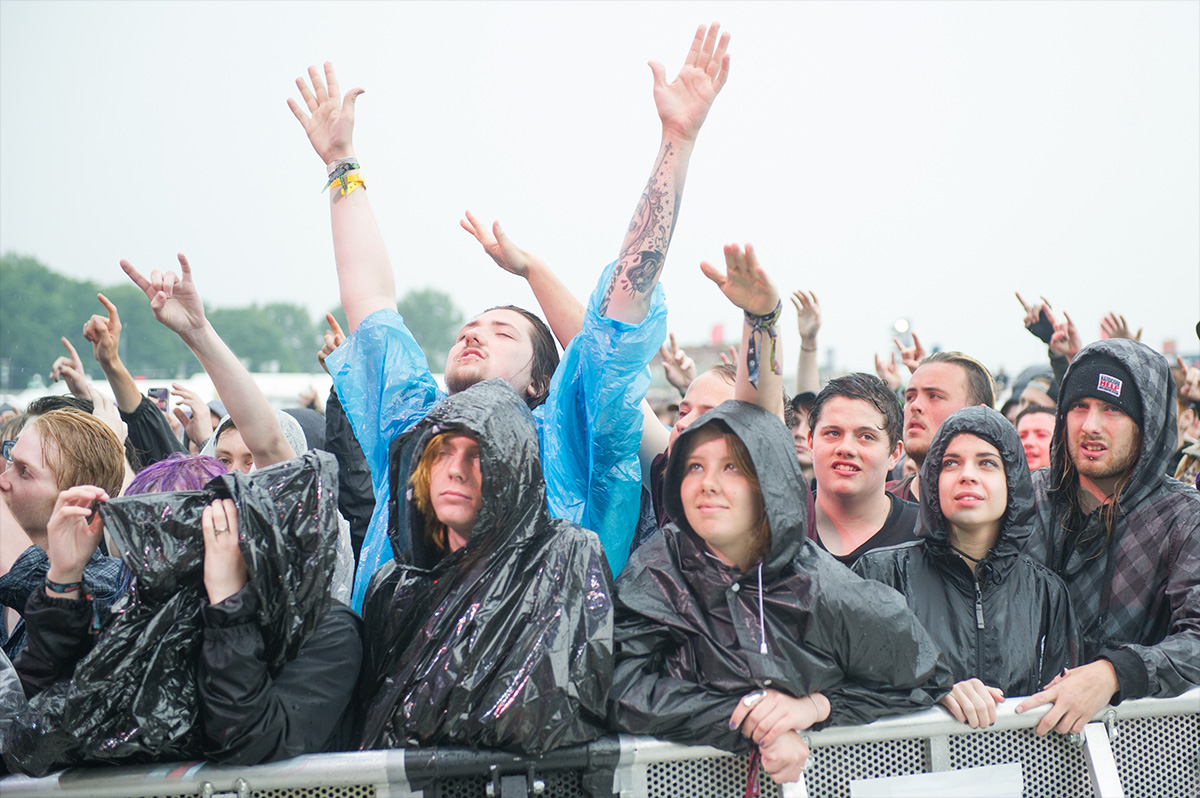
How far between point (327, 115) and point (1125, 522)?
9.53 feet

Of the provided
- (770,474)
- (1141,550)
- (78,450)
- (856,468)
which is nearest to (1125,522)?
(1141,550)

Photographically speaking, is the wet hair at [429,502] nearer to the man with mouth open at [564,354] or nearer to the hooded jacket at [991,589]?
the man with mouth open at [564,354]

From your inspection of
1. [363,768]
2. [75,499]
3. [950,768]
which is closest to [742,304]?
[950,768]

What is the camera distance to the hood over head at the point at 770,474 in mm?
2006

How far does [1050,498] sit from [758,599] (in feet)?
4.64

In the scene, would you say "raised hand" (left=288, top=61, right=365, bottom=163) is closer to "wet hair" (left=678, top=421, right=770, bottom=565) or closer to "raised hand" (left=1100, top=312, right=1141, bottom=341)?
"wet hair" (left=678, top=421, right=770, bottom=565)

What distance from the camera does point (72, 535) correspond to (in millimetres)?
1883

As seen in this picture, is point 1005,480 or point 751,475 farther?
point 1005,480

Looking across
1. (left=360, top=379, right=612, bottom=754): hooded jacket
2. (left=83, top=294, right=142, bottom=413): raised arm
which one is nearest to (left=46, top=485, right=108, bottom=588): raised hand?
(left=360, top=379, right=612, bottom=754): hooded jacket

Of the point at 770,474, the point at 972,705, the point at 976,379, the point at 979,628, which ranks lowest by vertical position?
the point at 972,705

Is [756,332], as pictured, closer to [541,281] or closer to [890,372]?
[541,281]

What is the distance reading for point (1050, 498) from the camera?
→ 2904 millimetres

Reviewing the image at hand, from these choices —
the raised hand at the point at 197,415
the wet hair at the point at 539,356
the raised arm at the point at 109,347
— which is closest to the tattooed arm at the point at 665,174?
the wet hair at the point at 539,356

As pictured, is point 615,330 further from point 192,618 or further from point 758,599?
point 192,618
